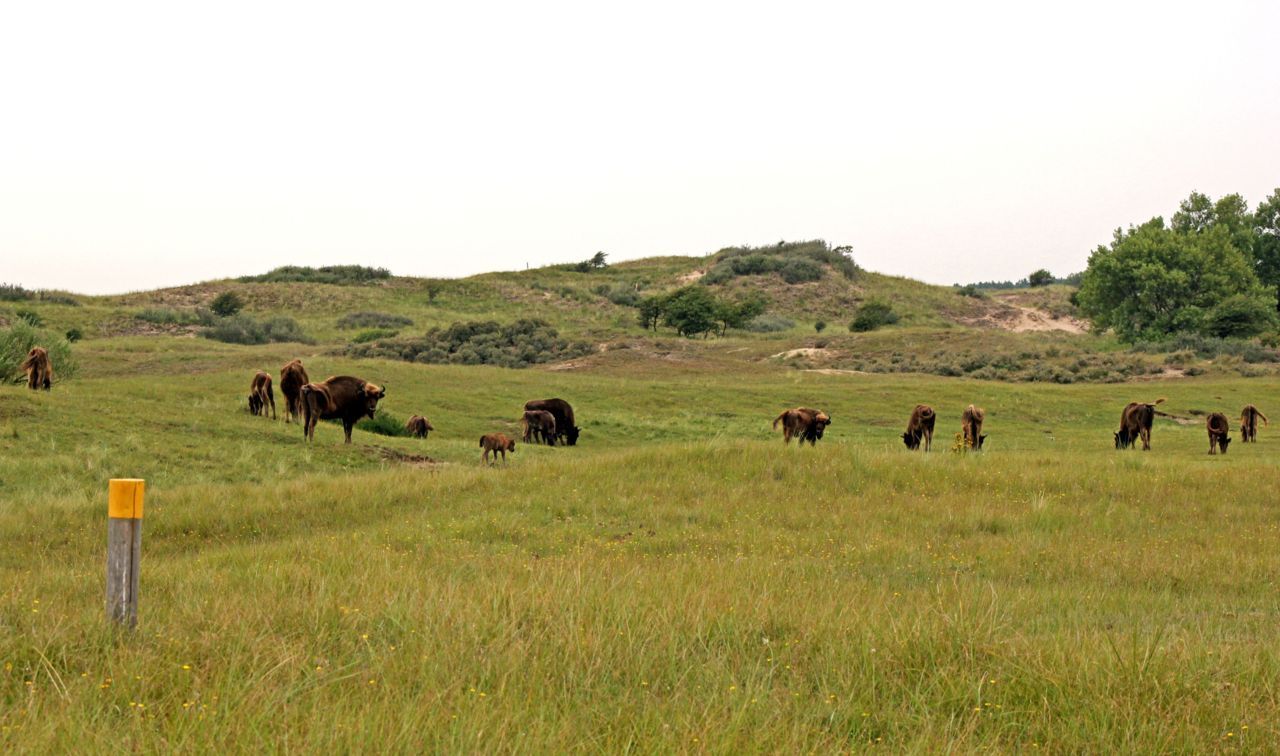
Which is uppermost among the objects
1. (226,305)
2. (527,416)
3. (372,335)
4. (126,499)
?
(226,305)

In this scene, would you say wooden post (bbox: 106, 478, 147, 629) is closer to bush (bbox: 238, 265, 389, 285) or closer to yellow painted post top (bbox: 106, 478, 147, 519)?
yellow painted post top (bbox: 106, 478, 147, 519)

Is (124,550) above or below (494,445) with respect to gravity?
above

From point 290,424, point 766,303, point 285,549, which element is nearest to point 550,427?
point 290,424

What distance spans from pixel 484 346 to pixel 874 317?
32929 millimetres

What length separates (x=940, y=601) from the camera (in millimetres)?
6746

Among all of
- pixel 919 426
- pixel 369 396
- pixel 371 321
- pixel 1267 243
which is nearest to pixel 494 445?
pixel 369 396

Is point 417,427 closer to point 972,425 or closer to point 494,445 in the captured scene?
point 494,445

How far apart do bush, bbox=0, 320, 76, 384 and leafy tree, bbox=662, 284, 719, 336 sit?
41.6 m

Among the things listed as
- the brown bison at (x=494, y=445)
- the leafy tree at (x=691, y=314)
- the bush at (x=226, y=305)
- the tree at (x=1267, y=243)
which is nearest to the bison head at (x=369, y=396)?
the brown bison at (x=494, y=445)

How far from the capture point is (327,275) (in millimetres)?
103375

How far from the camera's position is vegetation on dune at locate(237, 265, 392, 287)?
10066 cm

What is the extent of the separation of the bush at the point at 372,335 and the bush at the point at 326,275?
31196 millimetres

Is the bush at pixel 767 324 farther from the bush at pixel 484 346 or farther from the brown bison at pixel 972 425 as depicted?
the brown bison at pixel 972 425

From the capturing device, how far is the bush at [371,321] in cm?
7512
